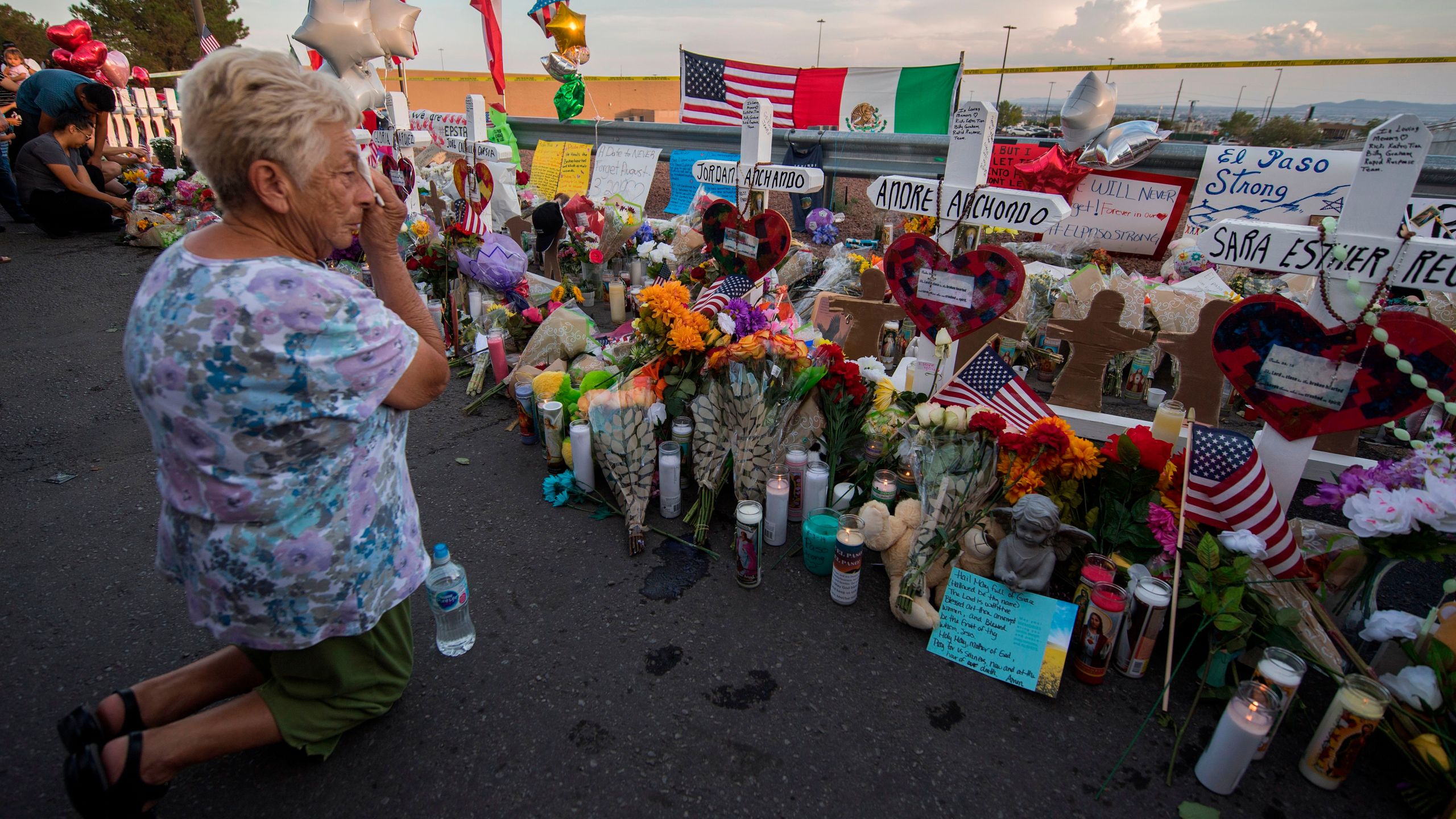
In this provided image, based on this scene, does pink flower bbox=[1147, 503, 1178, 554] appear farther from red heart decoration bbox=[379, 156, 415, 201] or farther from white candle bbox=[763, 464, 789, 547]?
red heart decoration bbox=[379, 156, 415, 201]

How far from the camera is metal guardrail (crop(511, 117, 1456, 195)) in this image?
19.3ft

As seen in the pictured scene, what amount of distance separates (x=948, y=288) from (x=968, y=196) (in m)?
0.45

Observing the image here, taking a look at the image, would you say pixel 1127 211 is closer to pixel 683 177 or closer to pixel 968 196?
pixel 968 196

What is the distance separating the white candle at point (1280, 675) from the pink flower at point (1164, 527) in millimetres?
415

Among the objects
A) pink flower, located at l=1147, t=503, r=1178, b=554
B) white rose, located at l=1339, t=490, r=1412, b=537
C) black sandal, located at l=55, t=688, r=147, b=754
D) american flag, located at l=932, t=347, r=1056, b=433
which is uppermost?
american flag, located at l=932, t=347, r=1056, b=433

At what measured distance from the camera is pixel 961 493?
2527 mm

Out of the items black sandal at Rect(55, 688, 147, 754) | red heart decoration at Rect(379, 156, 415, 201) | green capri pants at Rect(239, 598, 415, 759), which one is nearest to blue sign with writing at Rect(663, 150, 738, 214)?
red heart decoration at Rect(379, 156, 415, 201)

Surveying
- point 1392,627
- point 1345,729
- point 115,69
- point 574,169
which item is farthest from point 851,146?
point 115,69

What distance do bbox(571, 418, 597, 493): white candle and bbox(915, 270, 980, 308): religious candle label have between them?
1.82m

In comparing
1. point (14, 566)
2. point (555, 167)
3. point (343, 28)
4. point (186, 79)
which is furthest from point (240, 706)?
point (555, 167)

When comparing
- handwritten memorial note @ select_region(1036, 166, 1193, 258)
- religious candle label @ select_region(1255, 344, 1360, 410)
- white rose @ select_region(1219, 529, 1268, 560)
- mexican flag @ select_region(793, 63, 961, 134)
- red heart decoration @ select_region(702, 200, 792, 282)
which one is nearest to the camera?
white rose @ select_region(1219, 529, 1268, 560)

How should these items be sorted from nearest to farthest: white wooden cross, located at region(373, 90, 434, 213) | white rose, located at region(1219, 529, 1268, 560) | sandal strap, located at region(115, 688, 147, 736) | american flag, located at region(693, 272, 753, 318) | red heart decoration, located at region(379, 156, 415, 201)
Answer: sandal strap, located at region(115, 688, 147, 736) < white rose, located at region(1219, 529, 1268, 560) < american flag, located at region(693, 272, 753, 318) < red heart decoration, located at region(379, 156, 415, 201) < white wooden cross, located at region(373, 90, 434, 213)

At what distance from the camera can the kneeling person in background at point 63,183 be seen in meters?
8.09

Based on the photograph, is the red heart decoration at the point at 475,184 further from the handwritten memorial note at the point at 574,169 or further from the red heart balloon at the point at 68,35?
the red heart balloon at the point at 68,35
